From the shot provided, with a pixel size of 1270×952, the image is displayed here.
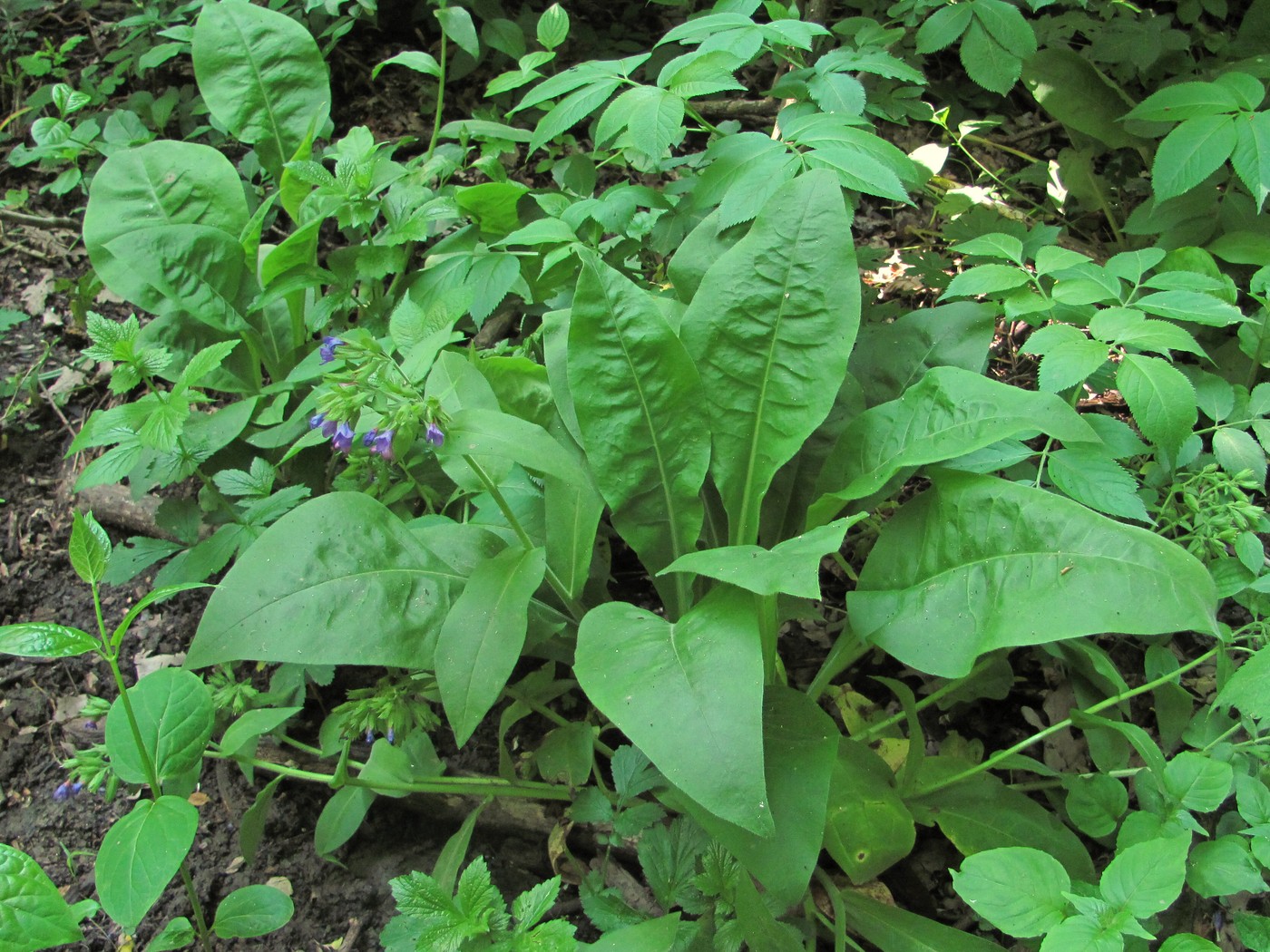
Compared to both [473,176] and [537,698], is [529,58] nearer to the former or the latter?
[473,176]

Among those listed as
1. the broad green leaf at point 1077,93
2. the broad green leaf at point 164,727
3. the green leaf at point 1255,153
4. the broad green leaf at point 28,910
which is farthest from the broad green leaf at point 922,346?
the broad green leaf at point 28,910

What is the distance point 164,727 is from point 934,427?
145cm

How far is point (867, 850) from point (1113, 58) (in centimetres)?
234

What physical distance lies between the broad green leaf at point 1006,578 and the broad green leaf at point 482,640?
604mm

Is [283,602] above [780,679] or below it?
above

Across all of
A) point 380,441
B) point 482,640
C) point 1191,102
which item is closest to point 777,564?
point 482,640

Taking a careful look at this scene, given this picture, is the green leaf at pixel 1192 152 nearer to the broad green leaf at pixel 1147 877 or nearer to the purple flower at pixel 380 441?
the broad green leaf at pixel 1147 877

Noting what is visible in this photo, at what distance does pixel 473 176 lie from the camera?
3131mm

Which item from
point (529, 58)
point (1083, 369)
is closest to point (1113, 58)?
point (1083, 369)

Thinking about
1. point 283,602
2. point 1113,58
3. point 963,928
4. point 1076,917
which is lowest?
point 963,928

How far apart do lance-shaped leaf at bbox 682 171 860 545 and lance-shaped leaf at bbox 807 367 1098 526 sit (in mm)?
114

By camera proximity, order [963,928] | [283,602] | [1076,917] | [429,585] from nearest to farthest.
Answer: [1076,917] < [283,602] < [429,585] < [963,928]

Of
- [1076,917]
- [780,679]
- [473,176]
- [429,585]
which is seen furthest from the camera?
[473,176]

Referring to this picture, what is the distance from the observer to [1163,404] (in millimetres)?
1607
